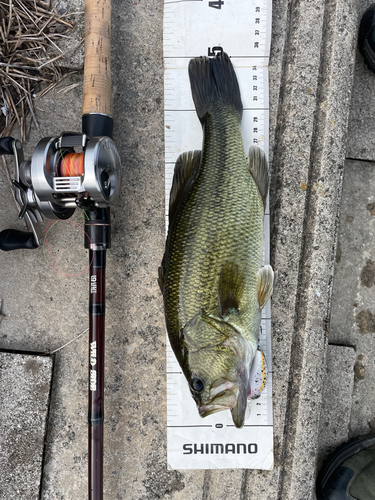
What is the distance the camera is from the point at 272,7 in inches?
76.0

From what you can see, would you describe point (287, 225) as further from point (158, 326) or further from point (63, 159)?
point (63, 159)

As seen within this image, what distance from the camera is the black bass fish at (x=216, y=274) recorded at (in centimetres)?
A: 146

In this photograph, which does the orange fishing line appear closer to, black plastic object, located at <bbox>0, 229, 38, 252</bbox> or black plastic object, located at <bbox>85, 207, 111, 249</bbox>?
black plastic object, located at <bbox>85, 207, 111, 249</bbox>

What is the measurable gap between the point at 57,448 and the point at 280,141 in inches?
92.7

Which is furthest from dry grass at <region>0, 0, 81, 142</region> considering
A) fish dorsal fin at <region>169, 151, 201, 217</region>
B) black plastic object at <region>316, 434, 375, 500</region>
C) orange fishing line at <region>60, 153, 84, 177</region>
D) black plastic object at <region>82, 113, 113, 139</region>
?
black plastic object at <region>316, 434, 375, 500</region>

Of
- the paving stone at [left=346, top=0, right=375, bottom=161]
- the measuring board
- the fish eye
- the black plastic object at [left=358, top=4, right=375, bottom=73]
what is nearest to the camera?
the fish eye

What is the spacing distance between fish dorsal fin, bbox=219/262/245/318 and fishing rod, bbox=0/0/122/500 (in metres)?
0.68

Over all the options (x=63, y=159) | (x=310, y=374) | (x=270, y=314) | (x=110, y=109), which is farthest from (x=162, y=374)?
(x=110, y=109)

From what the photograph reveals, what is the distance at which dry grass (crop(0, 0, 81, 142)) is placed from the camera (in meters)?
1.90

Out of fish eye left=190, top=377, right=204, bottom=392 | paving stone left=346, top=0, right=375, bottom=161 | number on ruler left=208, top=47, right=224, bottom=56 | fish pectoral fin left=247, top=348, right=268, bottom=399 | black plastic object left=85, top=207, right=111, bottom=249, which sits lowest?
fish pectoral fin left=247, top=348, right=268, bottom=399

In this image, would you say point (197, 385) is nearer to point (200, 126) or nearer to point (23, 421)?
point (23, 421)

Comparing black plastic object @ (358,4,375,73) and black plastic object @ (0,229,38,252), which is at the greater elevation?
black plastic object @ (358,4,375,73)

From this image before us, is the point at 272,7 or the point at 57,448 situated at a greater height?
the point at 272,7

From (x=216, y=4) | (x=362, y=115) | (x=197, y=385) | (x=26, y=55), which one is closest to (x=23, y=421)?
(x=197, y=385)
